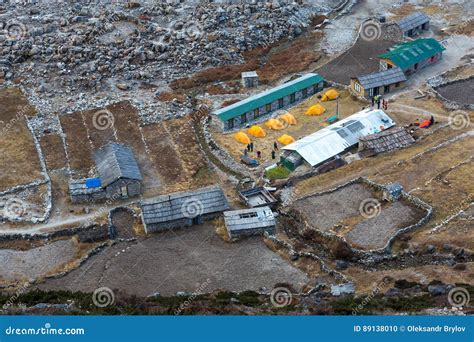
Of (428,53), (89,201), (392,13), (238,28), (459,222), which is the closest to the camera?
(459,222)

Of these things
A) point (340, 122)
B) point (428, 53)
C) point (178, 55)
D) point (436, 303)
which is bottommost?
point (436, 303)

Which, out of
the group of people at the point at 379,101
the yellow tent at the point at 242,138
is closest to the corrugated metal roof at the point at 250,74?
the yellow tent at the point at 242,138

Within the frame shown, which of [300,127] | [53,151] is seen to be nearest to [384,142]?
[300,127]

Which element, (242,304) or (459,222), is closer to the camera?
(242,304)

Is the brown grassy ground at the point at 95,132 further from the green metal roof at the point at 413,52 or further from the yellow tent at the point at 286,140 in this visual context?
the green metal roof at the point at 413,52

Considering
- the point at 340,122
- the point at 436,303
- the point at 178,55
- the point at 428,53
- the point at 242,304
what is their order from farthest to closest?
1. the point at 178,55
2. the point at 428,53
3. the point at 340,122
4. the point at 242,304
5. the point at 436,303

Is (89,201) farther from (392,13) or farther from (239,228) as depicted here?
(392,13)

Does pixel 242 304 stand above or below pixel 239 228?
below

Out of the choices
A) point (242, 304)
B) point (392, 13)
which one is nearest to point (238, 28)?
point (392, 13)

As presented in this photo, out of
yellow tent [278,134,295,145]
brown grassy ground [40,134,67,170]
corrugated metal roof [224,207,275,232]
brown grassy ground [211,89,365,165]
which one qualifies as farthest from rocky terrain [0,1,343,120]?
corrugated metal roof [224,207,275,232]
